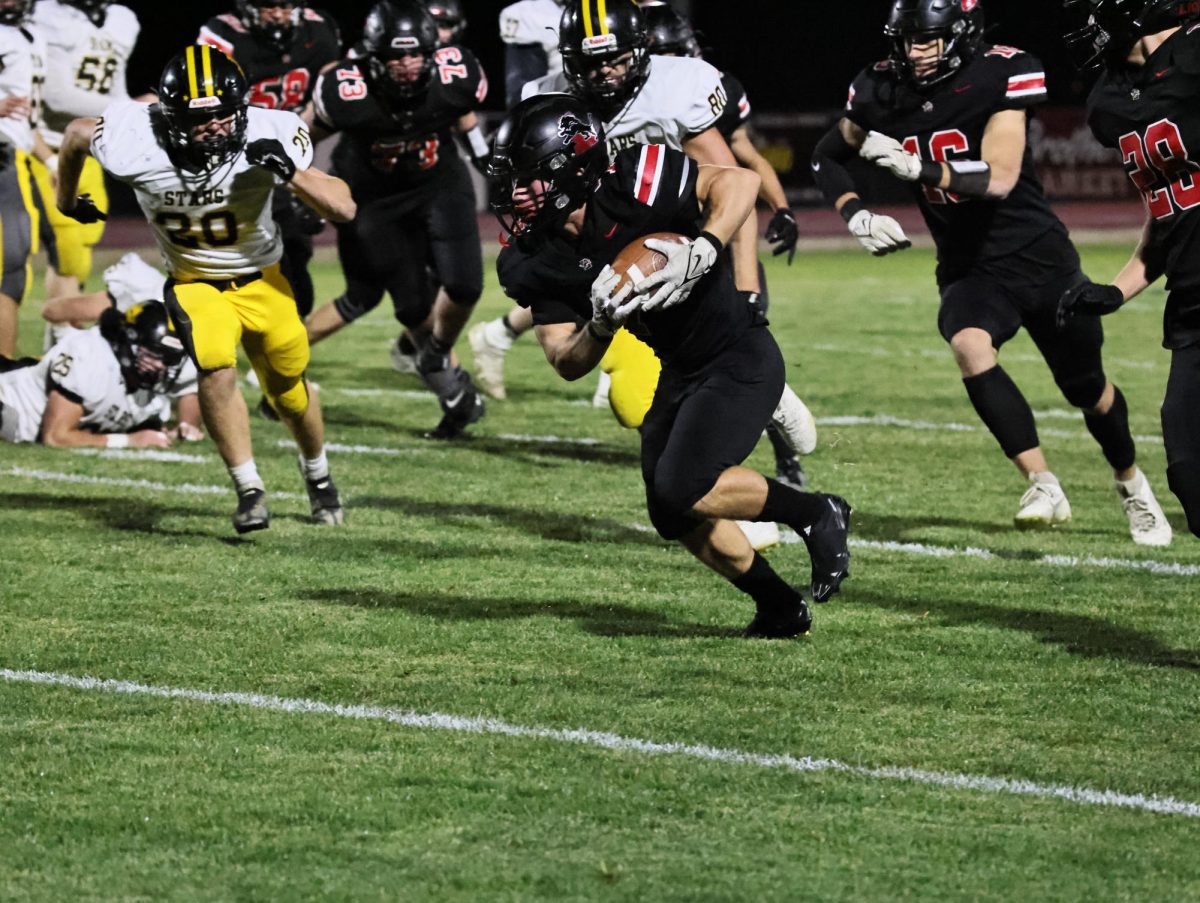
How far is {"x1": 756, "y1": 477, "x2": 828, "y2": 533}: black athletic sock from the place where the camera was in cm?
492

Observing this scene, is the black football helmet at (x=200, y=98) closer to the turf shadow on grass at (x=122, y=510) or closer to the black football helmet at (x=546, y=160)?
the turf shadow on grass at (x=122, y=510)

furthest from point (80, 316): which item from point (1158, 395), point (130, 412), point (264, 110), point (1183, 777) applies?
point (1183, 777)

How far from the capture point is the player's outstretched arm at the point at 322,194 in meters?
6.09

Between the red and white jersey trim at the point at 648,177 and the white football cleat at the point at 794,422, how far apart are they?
4.67 ft

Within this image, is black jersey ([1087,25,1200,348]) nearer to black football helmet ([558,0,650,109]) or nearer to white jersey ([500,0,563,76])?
black football helmet ([558,0,650,109])

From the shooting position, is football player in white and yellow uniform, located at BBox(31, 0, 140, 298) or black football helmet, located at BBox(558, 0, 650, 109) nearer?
black football helmet, located at BBox(558, 0, 650, 109)

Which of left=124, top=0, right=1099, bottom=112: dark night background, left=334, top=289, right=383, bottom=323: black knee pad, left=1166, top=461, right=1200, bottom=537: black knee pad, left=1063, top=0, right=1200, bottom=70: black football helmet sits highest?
left=1063, top=0, right=1200, bottom=70: black football helmet

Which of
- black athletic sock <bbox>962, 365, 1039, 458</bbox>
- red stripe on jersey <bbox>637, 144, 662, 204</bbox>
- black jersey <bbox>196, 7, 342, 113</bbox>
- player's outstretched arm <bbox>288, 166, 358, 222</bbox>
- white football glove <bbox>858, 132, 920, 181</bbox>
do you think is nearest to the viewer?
red stripe on jersey <bbox>637, 144, 662, 204</bbox>

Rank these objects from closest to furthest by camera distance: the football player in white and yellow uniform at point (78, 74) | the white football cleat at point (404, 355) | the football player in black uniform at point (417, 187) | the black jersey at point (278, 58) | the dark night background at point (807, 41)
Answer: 1. the football player in black uniform at point (417, 187)
2. the black jersey at point (278, 58)
3. the white football cleat at point (404, 355)
4. the football player in white and yellow uniform at point (78, 74)
5. the dark night background at point (807, 41)

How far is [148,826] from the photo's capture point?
353 centimetres

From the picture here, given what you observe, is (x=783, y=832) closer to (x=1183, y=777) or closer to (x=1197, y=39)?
(x=1183, y=777)

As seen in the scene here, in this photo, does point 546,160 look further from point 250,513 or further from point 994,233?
point 994,233

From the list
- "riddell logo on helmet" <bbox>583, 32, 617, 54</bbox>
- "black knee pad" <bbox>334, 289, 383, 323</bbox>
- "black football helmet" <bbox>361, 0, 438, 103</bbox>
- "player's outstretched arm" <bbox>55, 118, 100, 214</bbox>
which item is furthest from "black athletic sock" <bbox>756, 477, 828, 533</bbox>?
"black knee pad" <bbox>334, 289, 383, 323</bbox>

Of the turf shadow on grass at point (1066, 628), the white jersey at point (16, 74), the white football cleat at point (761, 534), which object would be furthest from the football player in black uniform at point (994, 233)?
the white jersey at point (16, 74)
